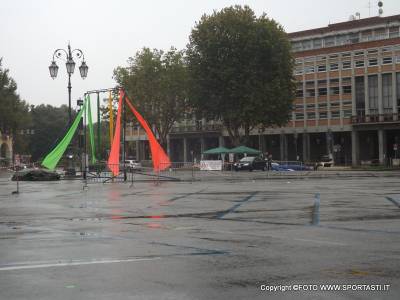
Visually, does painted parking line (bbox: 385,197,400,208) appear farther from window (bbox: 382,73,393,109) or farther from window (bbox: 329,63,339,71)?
window (bbox: 329,63,339,71)

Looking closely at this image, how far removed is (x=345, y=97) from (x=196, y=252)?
77564 millimetres

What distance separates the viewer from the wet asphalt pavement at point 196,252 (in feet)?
22.1

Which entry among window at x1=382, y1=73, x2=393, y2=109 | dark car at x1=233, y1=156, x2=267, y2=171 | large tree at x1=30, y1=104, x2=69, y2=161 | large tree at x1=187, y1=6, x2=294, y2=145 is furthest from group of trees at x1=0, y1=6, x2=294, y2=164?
large tree at x1=30, y1=104, x2=69, y2=161

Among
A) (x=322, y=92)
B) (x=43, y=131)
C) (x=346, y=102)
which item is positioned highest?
(x=322, y=92)

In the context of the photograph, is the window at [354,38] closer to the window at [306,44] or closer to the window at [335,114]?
the window at [306,44]

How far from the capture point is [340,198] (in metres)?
21.1

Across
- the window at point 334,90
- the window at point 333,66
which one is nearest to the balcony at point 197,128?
the window at point 334,90

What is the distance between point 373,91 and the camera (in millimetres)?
81062

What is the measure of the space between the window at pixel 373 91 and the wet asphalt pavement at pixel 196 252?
6679 centimetres

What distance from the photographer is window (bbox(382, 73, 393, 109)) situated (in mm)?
79688

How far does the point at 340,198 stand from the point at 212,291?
15360 millimetres

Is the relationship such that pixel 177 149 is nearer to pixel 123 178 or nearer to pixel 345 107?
pixel 345 107

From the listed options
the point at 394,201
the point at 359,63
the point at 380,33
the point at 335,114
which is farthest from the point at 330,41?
the point at 394,201

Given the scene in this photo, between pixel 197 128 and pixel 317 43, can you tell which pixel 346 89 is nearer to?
pixel 317 43
